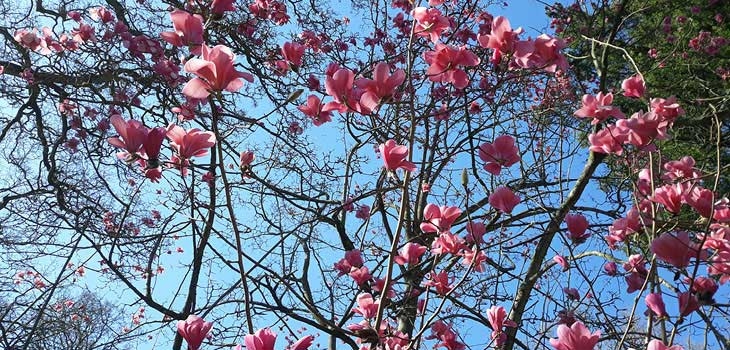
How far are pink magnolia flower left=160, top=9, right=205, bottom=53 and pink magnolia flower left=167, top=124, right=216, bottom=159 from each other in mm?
211

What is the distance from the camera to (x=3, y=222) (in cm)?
462

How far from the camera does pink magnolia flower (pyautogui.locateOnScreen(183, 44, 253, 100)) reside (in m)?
1.12

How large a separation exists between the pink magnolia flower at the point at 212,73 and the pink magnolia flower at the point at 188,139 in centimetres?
9

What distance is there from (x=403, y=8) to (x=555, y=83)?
144 cm

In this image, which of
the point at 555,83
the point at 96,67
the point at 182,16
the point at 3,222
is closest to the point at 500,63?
the point at 182,16

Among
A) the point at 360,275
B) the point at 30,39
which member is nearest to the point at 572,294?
the point at 360,275

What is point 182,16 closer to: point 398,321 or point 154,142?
point 154,142

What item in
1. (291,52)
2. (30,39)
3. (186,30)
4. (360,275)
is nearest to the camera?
(186,30)

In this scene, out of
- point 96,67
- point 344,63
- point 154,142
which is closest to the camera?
point 154,142

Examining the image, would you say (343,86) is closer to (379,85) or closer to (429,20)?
(379,85)

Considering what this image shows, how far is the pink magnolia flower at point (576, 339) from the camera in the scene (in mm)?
1104

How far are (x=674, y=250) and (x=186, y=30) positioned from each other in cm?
115

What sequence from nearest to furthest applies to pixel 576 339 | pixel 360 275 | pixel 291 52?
pixel 576 339
pixel 291 52
pixel 360 275

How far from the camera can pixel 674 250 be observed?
1.23 metres
